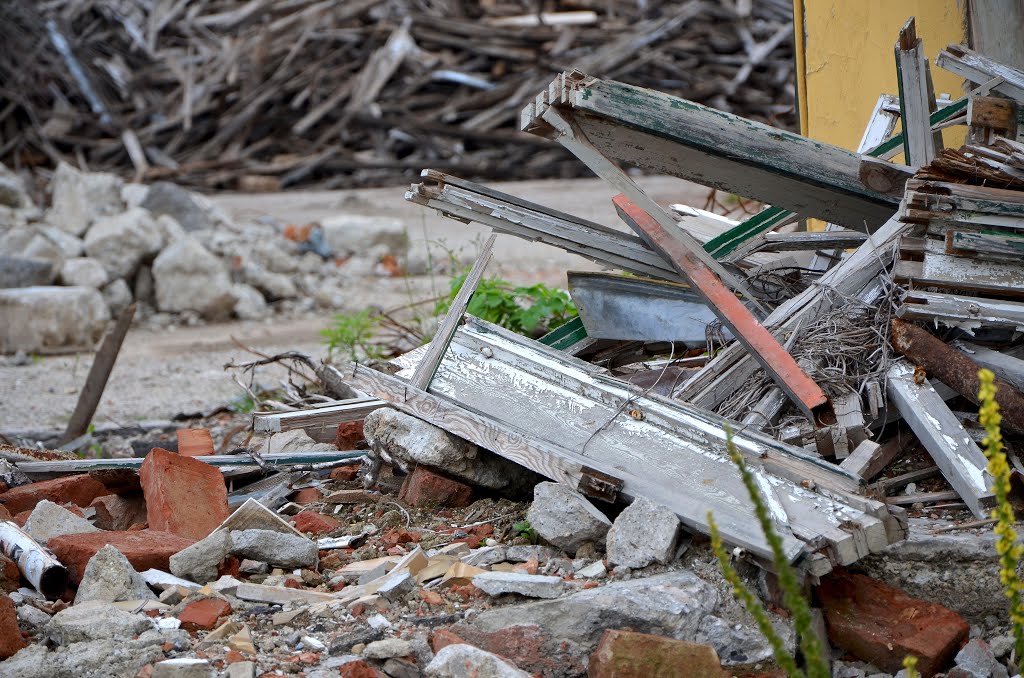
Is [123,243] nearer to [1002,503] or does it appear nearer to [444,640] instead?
[444,640]

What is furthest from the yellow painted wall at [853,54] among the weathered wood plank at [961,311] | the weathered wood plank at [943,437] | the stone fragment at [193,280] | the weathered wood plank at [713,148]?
the stone fragment at [193,280]

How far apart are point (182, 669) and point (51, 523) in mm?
1170

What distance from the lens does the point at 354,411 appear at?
13.3 feet

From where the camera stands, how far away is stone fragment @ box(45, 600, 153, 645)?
265cm

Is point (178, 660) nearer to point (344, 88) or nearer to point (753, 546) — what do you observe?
point (753, 546)

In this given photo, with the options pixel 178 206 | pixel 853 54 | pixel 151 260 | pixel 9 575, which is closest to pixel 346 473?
pixel 9 575

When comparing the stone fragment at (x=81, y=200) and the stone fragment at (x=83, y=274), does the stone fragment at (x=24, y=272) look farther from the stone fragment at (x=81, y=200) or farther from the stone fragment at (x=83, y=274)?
the stone fragment at (x=81, y=200)

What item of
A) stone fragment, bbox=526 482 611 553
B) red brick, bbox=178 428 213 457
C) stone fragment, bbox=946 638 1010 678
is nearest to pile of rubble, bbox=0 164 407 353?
red brick, bbox=178 428 213 457

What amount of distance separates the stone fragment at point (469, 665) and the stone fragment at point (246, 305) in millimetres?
6662

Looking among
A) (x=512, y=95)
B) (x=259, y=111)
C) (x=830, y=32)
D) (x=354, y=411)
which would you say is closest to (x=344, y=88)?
(x=259, y=111)

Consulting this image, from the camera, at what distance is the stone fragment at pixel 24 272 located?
27.0ft

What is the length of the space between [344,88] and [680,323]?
483 inches

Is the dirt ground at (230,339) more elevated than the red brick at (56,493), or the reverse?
the red brick at (56,493)

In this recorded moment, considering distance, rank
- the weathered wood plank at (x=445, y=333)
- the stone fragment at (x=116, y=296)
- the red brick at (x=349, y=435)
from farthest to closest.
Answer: the stone fragment at (x=116, y=296)
the red brick at (x=349, y=435)
the weathered wood plank at (x=445, y=333)
